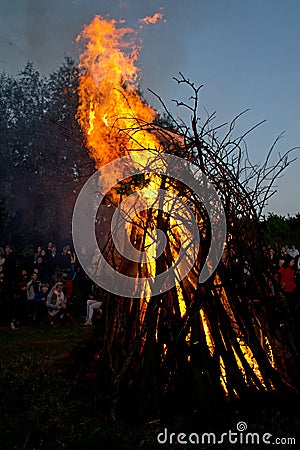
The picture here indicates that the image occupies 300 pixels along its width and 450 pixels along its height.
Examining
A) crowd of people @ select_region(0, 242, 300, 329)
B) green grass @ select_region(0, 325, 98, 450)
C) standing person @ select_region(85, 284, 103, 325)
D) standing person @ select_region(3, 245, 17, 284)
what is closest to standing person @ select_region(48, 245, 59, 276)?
crowd of people @ select_region(0, 242, 300, 329)

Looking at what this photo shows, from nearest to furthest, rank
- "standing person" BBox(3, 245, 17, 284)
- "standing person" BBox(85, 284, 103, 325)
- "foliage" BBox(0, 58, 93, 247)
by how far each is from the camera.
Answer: "standing person" BBox(85, 284, 103, 325) < "standing person" BBox(3, 245, 17, 284) < "foliage" BBox(0, 58, 93, 247)

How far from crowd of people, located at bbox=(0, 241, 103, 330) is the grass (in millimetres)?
4937

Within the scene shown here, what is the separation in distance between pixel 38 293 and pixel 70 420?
277 inches

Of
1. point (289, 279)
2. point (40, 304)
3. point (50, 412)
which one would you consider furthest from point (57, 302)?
point (50, 412)

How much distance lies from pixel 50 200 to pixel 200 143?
13.6 m

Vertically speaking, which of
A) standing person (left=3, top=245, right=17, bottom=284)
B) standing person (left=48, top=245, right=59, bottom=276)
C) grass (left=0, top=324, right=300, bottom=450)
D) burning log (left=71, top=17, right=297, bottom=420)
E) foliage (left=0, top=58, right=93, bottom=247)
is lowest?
grass (left=0, top=324, right=300, bottom=450)

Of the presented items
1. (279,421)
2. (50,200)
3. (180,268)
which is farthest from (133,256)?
(50,200)

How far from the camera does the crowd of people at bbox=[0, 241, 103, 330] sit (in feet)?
35.2

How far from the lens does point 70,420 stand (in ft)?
13.9

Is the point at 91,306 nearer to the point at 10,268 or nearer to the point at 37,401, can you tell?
the point at 10,268

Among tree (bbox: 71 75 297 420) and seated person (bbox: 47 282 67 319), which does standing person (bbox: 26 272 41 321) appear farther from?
tree (bbox: 71 75 297 420)

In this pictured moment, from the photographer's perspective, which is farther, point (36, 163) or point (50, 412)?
point (36, 163)

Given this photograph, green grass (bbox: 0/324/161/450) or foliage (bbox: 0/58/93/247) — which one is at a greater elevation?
foliage (bbox: 0/58/93/247)

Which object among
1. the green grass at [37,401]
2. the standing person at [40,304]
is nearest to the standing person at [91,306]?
the standing person at [40,304]
